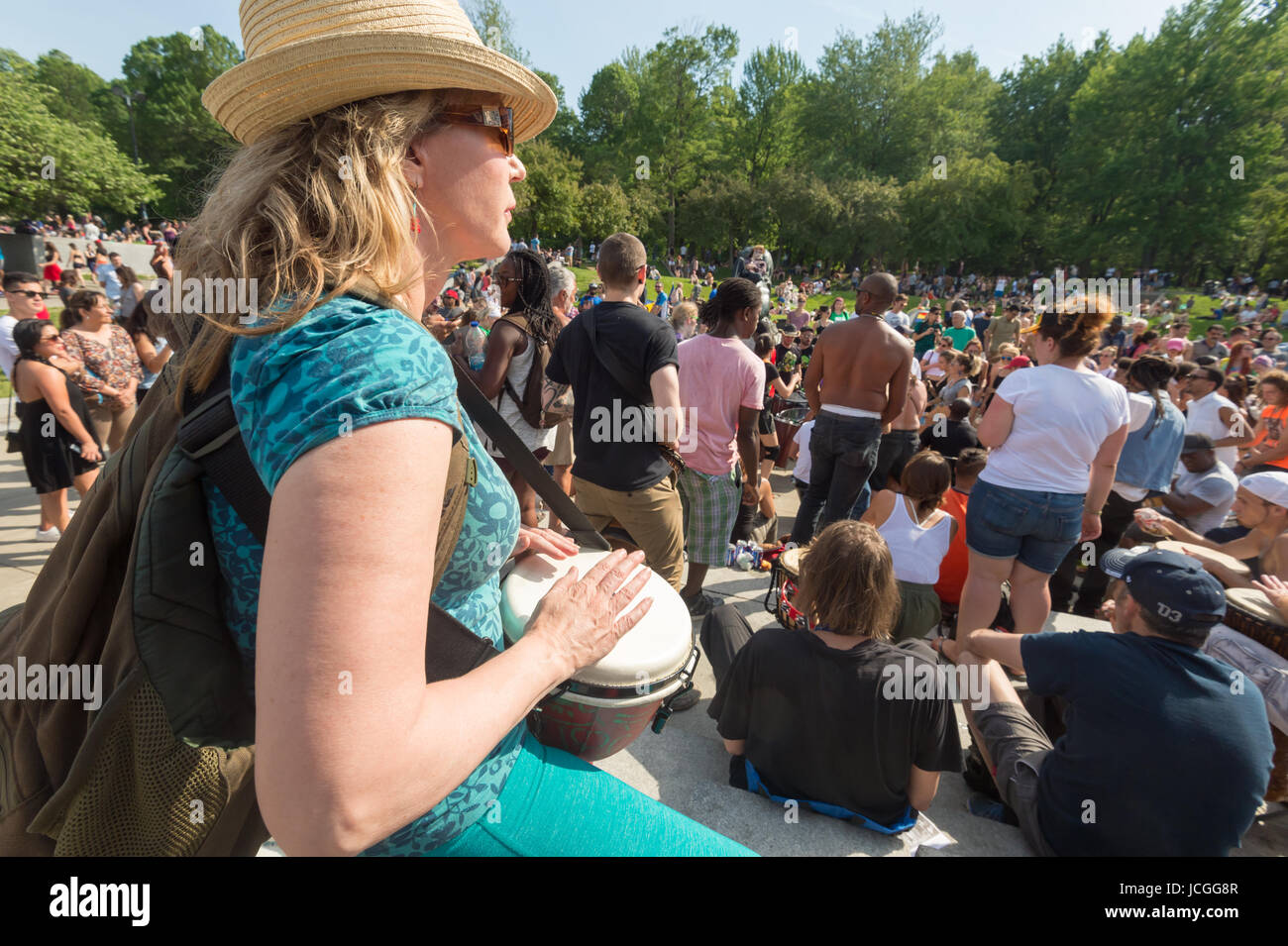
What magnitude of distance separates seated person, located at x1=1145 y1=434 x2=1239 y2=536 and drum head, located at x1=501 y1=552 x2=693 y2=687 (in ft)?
17.2

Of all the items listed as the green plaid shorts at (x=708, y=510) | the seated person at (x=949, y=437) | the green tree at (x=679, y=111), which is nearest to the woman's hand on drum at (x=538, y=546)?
the green plaid shorts at (x=708, y=510)

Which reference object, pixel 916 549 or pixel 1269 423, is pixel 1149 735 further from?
pixel 1269 423

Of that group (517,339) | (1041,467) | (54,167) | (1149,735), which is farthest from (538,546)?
(54,167)

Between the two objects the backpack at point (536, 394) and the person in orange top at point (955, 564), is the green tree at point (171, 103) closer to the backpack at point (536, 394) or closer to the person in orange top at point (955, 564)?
the backpack at point (536, 394)

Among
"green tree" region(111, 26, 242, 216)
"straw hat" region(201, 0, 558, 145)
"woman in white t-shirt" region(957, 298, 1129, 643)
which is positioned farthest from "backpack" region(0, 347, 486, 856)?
"green tree" region(111, 26, 242, 216)

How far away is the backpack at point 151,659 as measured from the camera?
0.88m

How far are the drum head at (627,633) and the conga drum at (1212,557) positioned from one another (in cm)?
310

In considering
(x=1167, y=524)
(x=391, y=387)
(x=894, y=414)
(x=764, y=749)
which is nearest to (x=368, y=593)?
(x=391, y=387)

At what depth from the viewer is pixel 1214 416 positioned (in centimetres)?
611

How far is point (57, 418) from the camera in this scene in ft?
15.3

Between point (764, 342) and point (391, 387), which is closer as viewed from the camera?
point (391, 387)

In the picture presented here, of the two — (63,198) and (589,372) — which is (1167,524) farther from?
(63,198)

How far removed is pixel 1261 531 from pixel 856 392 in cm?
238
